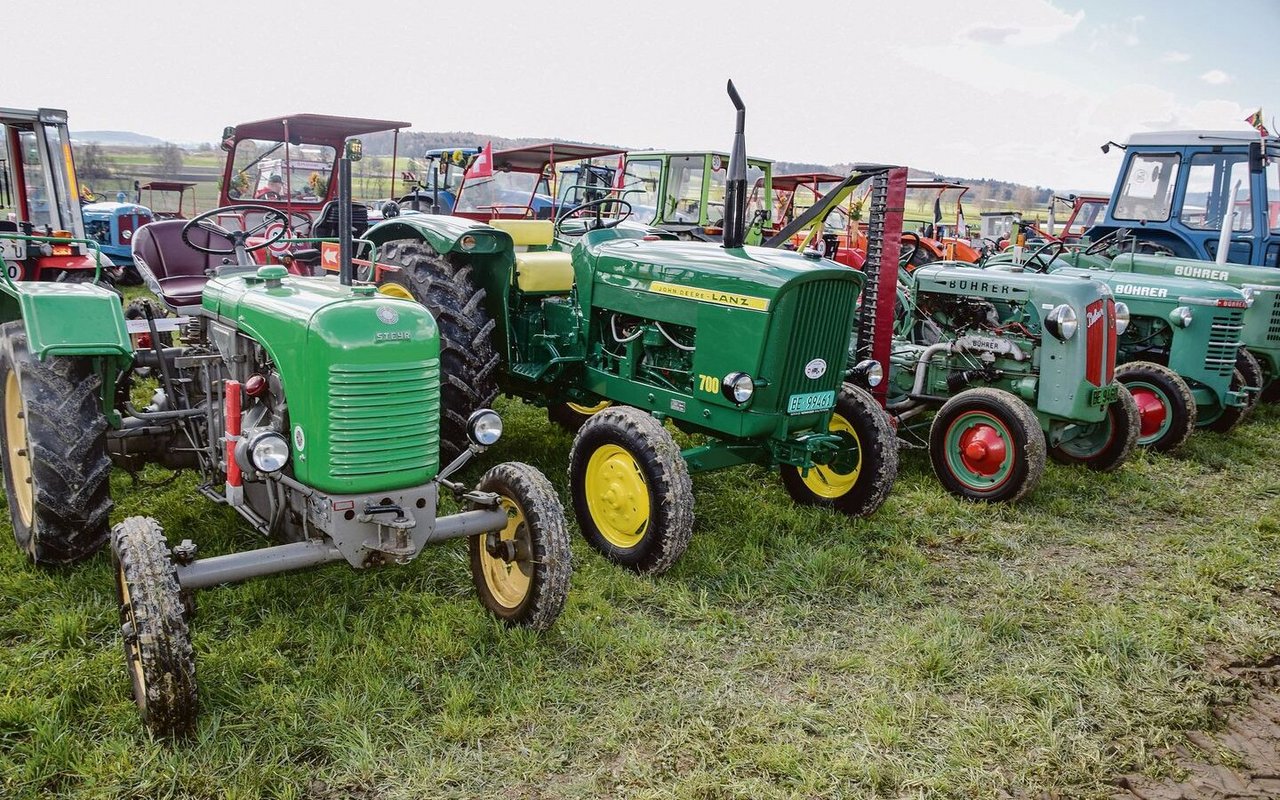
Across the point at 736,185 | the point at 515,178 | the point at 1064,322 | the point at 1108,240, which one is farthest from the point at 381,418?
the point at 515,178

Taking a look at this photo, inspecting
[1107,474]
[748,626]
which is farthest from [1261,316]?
[748,626]

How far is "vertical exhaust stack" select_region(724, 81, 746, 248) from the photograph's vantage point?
382cm

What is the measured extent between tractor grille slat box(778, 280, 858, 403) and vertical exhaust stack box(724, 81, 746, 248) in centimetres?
42

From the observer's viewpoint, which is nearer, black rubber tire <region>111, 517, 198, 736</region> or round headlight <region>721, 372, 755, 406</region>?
black rubber tire <region>111, 517, 198, 736</region>

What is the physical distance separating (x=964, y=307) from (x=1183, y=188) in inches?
138

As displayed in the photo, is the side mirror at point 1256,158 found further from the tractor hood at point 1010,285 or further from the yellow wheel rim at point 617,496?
the yellow wheel rim at point 617,496

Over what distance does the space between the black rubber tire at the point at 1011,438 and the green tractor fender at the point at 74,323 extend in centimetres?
398

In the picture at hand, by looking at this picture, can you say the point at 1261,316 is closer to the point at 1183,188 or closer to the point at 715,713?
the point at 1183,188

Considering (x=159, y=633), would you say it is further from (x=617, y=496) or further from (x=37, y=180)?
(x=37, y=180)

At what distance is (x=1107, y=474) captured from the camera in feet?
→ 17.6

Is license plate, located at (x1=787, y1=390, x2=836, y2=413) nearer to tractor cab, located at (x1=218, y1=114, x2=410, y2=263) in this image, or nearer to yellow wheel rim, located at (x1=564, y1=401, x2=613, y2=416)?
yellow wheel rim, located at (x1=564, y1=401, x2=613, y2=416)

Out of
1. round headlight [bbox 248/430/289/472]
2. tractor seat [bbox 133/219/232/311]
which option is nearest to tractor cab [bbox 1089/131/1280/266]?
tractor seat [bbox 133/219/232/311]

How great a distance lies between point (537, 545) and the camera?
291 centimetres

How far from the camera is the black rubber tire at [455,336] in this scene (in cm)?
434
